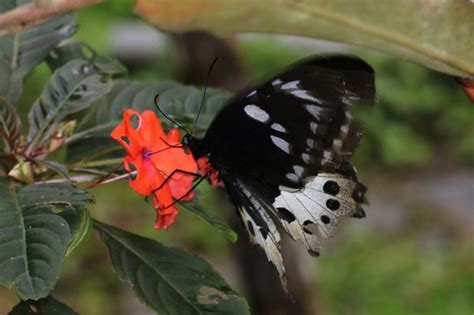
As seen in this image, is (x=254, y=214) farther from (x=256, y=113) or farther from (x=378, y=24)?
(x=378, y=24)

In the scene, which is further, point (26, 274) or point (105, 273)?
point (105, 273)

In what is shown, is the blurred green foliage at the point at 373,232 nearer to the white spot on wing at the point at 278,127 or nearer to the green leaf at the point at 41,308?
the white spot on wing at the point at 278,127

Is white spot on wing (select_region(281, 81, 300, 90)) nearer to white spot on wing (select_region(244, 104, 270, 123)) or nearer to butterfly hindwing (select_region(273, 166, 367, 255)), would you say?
white spot on wing (select_region(244, 104, 270, 123))

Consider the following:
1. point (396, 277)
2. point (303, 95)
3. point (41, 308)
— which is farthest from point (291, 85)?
point (396, 277)

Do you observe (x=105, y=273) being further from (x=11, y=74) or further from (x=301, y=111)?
(x=301, y=111)

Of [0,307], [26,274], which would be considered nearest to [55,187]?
[26,274]
